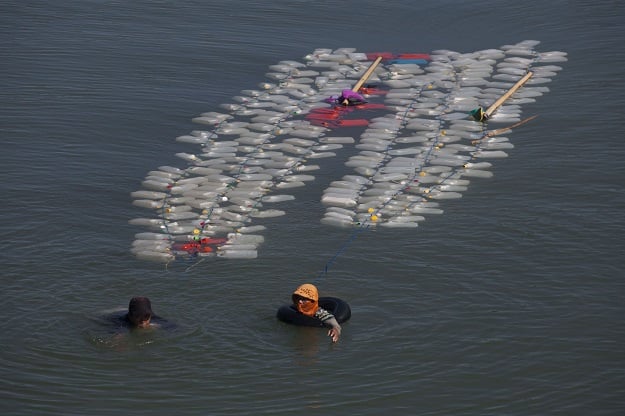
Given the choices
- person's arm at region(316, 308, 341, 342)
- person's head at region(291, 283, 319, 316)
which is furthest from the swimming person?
person's arm at region(316, 308, 341, 342)

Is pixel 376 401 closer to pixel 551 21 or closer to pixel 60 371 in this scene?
pixel 60 371

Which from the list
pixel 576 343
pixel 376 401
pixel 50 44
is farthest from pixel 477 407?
pixel 50 44

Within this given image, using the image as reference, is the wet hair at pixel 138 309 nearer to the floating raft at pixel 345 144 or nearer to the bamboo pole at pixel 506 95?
the floating raft at pixel 345 144

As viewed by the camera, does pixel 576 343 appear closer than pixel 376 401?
No

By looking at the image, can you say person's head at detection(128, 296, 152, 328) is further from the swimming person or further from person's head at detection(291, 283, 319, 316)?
person's head at detection(291, 283, 319, 316)

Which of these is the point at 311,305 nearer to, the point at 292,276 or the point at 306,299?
the point at 306,299

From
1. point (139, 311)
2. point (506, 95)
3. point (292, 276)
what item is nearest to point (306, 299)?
point (292, 276)

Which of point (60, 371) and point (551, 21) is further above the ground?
point (551, 21)
